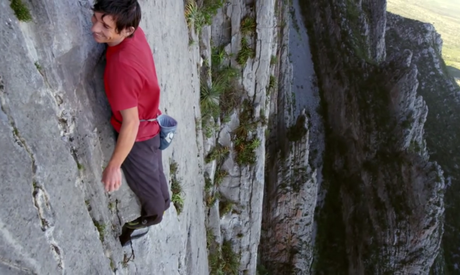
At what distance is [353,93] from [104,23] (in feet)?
69.8

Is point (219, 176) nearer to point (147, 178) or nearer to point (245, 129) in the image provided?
point (245, 129)

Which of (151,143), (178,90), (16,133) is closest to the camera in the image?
(16,133)

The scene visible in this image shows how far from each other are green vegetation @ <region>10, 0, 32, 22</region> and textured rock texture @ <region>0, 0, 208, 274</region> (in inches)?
2.4

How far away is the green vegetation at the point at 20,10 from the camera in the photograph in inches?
113

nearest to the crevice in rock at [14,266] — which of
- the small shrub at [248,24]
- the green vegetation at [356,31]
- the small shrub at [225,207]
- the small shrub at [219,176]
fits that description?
the small shrub at [219,176]

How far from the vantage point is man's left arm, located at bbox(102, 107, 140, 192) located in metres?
3.35

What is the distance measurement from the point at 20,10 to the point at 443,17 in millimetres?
144463

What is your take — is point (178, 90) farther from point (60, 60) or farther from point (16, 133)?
point (16, 133)

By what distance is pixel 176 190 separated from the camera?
284 inches

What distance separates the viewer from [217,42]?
12.2m

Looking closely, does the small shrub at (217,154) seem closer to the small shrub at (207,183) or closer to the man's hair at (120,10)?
the small shrub at (207,183)

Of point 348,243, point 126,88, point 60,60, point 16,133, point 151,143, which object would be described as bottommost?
point 348,243

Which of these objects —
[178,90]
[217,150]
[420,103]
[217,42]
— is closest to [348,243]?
[420,103]

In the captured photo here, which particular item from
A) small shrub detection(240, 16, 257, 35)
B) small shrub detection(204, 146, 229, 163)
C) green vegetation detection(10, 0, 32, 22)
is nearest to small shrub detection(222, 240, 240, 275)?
small shrub detection(204, 146, 229, 163)
